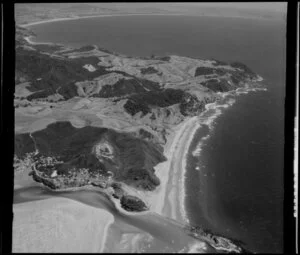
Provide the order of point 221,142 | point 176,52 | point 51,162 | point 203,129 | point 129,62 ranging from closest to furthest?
1. point 51,162
2. point 221,142
3. point 203,129
4. point 129,62
5. point 176,52

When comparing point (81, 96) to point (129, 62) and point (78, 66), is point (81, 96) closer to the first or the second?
point (78, 66)

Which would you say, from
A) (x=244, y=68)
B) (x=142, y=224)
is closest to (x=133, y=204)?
(x=142, y=224)

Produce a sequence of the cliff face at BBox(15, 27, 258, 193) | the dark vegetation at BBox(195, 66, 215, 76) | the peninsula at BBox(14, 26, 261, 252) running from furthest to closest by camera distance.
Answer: the dark vegetation at BBox(195, 66, 215, 76), the cliff face at BBox(15, 27, 258, 193), the peninsula at BBox(14, 26, 261, 252)

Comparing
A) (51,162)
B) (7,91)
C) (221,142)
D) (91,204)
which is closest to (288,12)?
(7,91)

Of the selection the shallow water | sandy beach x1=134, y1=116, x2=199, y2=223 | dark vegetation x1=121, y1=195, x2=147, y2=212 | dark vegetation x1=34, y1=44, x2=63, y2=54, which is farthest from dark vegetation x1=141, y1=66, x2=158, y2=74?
dark vegetation x1=121, y1=195, x2=147, y2=212

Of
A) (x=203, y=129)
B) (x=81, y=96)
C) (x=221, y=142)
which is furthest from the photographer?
(x=81, y=96)

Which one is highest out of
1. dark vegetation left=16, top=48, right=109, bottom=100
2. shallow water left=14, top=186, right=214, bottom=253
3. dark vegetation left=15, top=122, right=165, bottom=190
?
dark vegetation left=16, top=48, right=109, bottom=100

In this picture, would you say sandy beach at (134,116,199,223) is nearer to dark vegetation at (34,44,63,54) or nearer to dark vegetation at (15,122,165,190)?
dark vegetation at (15,122,165,190)

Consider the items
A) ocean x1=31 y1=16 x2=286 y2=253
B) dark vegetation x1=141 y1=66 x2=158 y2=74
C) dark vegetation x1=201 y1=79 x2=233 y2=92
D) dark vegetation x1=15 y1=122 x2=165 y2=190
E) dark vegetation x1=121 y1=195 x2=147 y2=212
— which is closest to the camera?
ocean x1=31 y1=16 x2=286 y2=253
